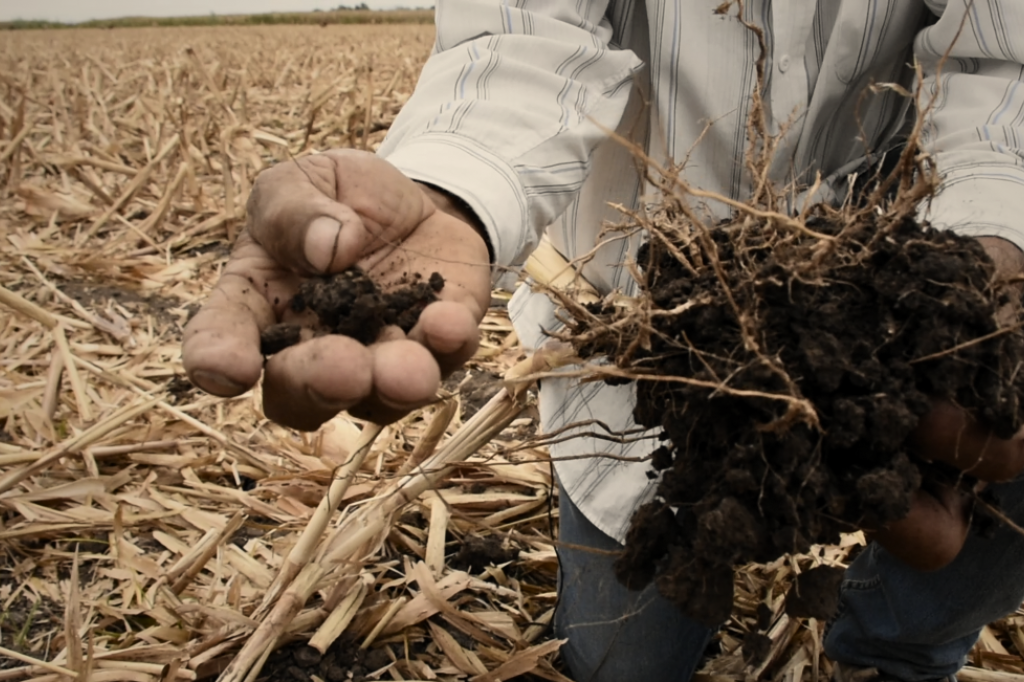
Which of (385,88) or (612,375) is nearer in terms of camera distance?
(612,375)

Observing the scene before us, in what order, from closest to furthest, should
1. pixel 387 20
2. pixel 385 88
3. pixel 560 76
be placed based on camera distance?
pixel 560 76 → pixel 385 88 → pixel 387 20

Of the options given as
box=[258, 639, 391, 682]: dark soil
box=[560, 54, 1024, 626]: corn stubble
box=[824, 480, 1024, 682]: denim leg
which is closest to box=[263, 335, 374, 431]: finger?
box=[560, 54, 1024, 626]: corn stubble

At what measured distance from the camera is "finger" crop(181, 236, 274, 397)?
84 cm

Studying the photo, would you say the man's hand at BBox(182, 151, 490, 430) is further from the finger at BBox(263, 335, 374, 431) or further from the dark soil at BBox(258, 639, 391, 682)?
the dark soil at BBox(258, 639, 391, 682)

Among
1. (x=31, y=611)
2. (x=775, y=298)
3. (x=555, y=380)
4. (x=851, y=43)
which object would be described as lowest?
(x=31, y=611)

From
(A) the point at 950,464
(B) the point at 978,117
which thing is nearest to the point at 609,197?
(B) the point at 978,117

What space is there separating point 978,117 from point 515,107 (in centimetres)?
73

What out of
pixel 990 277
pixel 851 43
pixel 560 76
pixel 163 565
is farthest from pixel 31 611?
pixel 851 43

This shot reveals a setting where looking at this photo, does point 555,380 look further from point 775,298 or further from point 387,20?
point 387,20

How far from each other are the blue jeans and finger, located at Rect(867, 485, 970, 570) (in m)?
0.40

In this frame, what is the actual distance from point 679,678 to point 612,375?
0.89 metres

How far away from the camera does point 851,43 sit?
1.34 m

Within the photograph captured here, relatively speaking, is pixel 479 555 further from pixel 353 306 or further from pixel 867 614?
pixel 353 306

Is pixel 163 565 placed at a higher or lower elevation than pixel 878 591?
lower
